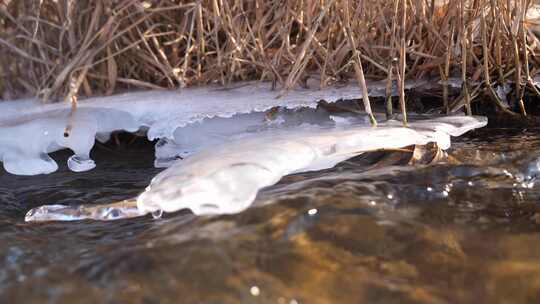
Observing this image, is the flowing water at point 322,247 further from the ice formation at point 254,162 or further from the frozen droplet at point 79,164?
the frozen droplet at point 79,164

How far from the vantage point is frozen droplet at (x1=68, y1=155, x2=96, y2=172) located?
2154 millimetres

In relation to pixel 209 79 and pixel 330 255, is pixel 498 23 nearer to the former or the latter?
pixel 209 79

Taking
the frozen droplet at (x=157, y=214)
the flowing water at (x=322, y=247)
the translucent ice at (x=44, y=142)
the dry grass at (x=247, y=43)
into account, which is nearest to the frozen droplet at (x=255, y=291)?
the flowing water at (x=322, y=247)

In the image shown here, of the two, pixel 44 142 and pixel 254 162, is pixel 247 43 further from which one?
pixel 254 162

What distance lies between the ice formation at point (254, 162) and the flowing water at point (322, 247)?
53mm

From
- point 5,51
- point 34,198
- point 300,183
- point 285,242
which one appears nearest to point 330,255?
point 285,242

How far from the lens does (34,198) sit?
1873 mm

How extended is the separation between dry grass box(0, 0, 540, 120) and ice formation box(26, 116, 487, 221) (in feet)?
0.83

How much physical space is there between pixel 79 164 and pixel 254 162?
38.3 inches

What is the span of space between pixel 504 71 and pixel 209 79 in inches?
44.2

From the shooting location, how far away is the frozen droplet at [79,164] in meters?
2.15

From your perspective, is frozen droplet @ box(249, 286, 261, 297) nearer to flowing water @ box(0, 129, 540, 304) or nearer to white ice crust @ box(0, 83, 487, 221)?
flowing water @ box(0, 129, 540, 304)

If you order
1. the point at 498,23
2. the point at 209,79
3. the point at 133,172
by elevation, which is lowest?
the point at 133,172

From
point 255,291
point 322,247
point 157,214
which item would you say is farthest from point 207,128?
point 255,291
